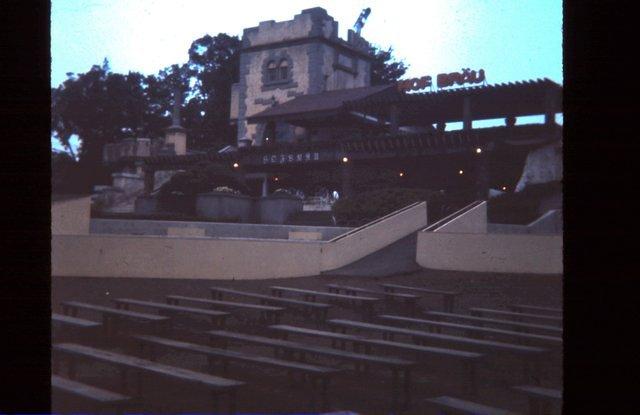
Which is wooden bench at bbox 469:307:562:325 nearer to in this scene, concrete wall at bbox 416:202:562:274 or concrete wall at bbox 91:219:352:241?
concrete wall at bbox 416:202:562:274

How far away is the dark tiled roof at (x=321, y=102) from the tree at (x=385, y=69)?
11.3 meters

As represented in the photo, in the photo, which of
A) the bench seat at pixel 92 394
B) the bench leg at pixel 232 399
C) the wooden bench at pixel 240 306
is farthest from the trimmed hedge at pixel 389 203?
the bench seat at pixel 92 394

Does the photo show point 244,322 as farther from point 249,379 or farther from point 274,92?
point 274,92

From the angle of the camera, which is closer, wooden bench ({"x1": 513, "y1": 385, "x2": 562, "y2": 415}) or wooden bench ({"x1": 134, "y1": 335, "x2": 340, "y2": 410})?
wooden bench ({"x1": 513, "y1": 385, "x2": 562, "y2": 415})

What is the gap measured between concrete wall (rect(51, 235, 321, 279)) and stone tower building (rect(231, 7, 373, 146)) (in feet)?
71.2

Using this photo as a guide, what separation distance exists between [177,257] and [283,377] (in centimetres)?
749

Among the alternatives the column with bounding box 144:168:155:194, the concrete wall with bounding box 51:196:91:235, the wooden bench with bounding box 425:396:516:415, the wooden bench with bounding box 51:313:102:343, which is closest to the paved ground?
the wooden bench with bounding box 51:313:102:343

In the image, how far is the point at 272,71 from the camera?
134 feet

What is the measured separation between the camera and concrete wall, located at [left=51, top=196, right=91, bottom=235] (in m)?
14.5

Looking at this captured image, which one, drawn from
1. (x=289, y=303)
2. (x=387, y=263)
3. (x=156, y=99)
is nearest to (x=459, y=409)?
(x=289, y=303)

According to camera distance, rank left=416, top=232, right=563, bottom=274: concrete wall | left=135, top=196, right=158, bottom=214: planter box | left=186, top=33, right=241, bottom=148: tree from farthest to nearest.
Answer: left=186, top=33, right=241, bottom=148: tree, left=135, top=196, right=158, bottom=214: planter box, left=416, top=232, right=563, bottom=274: concrete wall

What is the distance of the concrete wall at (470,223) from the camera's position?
60.4 ft
